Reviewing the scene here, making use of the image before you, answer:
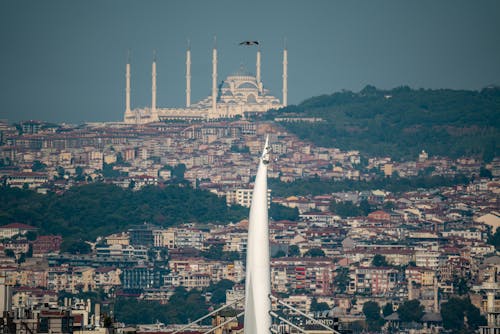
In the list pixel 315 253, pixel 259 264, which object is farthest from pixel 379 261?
pixel 259 264

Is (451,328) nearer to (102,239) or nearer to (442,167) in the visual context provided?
(102,239)

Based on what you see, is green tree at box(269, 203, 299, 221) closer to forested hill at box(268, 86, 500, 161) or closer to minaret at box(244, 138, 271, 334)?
forested hill at box(268, 86, 500, 161)

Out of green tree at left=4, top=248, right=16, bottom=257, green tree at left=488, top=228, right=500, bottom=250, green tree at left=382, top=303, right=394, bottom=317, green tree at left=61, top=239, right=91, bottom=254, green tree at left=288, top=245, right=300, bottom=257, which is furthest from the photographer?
green tree at left=488, top=228, right=500, bottom=250

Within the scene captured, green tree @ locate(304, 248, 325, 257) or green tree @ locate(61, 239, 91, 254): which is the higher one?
green tree @ locate(61, 239, 91, 254)

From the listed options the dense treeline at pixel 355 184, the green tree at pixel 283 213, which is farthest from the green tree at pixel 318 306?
the dense treeline at pixel 355 184

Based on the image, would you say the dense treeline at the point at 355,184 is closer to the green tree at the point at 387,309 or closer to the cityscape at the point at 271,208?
the cityscape at the point at 271,208

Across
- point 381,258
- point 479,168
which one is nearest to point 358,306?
point 381,258

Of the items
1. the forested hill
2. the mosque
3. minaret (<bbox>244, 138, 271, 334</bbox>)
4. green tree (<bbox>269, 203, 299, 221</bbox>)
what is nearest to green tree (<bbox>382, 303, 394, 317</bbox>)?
green tree (<bbox>269, 203, 299, 221</bbox>)
